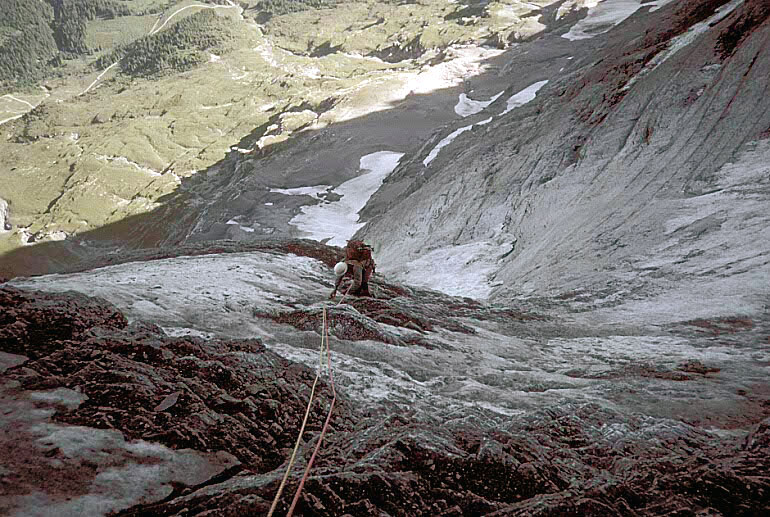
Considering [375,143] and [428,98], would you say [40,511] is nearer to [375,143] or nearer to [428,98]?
[375,143]

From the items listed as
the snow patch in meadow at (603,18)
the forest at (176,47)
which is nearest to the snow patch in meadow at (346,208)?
the snow patch in meadow at (603,18)

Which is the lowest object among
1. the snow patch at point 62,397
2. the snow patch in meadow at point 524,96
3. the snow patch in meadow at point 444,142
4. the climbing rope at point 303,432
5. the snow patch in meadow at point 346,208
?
the snow patch in meadow at point 346,208

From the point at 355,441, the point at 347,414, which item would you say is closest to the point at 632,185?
the point at 347,414

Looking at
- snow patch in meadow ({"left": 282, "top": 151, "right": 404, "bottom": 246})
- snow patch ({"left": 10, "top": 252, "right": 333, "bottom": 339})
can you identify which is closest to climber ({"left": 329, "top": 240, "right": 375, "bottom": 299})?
snow patch ({"left": 10, "top": 252, "right": 333, "bottom": 339})

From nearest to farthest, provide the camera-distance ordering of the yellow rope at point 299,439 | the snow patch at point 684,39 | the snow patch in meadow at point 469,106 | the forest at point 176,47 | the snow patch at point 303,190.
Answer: the yellow rope at point 299,439 < the snow patch at point 684,39 < the snow patch at point 303,190 < the snow patch in meadow at point 469,106 < the forest at point 176,47

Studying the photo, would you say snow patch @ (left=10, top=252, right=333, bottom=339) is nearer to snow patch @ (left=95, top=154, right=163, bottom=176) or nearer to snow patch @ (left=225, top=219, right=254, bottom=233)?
snow patch @ (left=225, top=219, right=254, bottom=233)

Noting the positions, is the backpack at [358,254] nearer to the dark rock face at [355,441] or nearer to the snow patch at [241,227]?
the dark rock face at [355,441]

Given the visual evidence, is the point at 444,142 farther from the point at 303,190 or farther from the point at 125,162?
the point at 125,162
